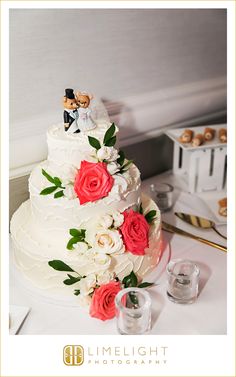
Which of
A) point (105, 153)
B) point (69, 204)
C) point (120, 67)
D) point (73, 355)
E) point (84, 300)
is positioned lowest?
point (73, 355)

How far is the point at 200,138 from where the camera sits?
1649 mm

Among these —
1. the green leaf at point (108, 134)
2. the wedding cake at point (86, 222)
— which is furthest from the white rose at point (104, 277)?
the green leaf at point (108, 134)

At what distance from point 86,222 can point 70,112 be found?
0.91ft

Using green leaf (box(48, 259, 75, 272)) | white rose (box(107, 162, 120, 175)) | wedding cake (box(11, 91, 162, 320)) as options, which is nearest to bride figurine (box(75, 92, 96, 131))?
wedding cake (box(11, 91, 162, 320))

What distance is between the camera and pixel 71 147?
1.06 m

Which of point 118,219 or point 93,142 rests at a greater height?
point 93,142

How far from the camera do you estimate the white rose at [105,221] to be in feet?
3.47

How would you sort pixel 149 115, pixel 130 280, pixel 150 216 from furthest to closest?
pixel 149 115
pixel 150 216
pixel 130 280

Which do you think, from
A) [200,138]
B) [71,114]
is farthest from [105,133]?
[200,138]

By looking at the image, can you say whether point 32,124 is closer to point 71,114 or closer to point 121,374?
point 71,114

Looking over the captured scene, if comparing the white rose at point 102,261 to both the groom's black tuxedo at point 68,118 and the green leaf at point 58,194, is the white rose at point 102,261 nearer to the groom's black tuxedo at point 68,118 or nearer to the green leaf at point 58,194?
the green leaf at point 58,194

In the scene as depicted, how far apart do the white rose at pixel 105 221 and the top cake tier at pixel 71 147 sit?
14 centimetres

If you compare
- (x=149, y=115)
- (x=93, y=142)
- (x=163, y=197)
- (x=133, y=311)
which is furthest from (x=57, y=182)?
(x=149, y=115)

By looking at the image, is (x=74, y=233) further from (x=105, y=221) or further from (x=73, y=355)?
(x=73, y=355)
